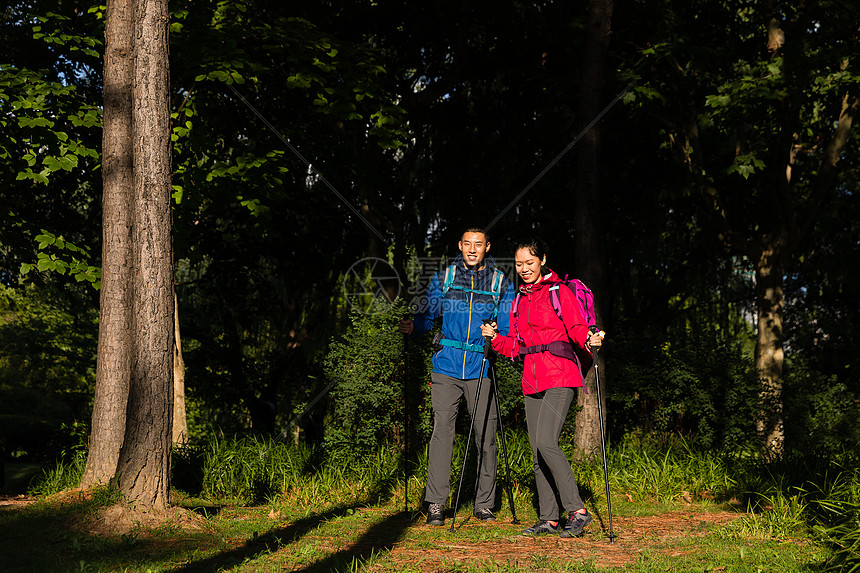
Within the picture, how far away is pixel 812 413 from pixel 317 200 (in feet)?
31.7

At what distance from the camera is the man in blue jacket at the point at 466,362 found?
5.90m

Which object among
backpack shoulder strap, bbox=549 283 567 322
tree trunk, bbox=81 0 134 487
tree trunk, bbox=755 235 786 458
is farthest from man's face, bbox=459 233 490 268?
tree trunk, bbox=755 235 786 458

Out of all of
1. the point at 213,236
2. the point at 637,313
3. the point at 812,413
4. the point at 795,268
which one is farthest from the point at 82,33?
the point at 795,268

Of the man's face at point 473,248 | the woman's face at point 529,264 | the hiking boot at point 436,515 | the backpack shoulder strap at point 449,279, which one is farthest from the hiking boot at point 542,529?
the man's face at point 473,248

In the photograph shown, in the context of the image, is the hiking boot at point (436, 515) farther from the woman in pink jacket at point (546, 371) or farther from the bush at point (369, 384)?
the bush at point (369, 384)

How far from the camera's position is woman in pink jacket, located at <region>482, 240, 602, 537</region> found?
5.31m

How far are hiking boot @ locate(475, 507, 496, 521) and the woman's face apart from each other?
77.7 inches

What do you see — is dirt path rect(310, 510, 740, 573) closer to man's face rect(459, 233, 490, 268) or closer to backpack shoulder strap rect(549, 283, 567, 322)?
backpack shoulder strap rect(549, 283, 567, 322)

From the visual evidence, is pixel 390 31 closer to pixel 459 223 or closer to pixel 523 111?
pixel 523 111

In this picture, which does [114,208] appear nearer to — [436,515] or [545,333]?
[436,515]

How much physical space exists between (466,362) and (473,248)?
0.93 m

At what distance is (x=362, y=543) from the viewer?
17.4 feet

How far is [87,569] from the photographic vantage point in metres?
4.48

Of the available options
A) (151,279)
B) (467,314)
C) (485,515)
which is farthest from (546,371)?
(151,279)
